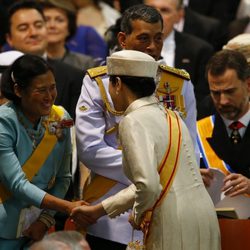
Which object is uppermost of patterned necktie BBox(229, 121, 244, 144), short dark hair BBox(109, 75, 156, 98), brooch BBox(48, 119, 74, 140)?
short dark hair BBox(109, 75, 156, 98)

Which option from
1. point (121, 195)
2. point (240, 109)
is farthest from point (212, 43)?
point (121, 195)

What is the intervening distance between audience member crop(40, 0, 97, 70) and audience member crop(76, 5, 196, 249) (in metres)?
2.82

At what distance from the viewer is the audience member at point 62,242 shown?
528 centimetres

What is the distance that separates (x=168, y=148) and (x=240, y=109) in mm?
1590

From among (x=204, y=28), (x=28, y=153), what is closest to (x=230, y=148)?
(x=28, y=153)

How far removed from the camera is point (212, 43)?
10102 mm

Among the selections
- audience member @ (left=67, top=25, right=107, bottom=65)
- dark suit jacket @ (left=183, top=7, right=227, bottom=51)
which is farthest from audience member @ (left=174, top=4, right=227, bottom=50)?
audience member @ (left=67, top=25, right=107, bottom=65)

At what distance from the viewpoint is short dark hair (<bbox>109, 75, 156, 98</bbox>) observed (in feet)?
18.1

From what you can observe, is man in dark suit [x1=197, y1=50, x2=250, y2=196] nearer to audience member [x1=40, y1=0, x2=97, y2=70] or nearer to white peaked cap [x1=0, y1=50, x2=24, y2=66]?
white peaked cap [x1=0, y1=50, x2=24, y2=66]

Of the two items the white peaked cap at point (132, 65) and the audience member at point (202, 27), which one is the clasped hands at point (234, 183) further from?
the audience member at point (202, 27)

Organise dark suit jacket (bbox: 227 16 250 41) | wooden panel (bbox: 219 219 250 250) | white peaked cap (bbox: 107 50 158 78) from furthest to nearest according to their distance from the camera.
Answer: dark suit jacket (bbox: 227 16 250 41)
wooden panel (bbox: 219 219 250 250)
white peaked cap (bbox: 107 50 158 78)

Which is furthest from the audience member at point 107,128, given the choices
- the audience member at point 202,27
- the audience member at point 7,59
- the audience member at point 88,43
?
the audience member at point 202,27

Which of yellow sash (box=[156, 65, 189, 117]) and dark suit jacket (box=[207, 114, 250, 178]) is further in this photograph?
dark suit jacket (box=[207, 114, 250, 178])

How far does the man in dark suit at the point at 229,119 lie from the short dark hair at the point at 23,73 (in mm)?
1316
